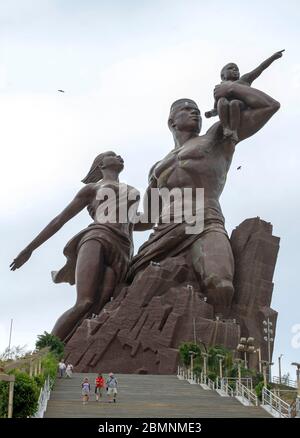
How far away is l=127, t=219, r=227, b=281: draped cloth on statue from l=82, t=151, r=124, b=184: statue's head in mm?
2929

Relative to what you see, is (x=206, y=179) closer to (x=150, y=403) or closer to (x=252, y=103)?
(x=252, y=103)

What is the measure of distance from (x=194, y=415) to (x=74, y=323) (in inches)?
412

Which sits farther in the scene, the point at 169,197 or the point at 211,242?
the point at 169,197

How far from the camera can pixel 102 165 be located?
79.7 ft

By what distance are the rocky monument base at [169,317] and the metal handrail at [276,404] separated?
5.95m

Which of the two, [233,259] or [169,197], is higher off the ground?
[169,197]

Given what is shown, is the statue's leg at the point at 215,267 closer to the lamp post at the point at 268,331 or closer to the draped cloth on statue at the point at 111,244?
the lamp post at the point at 268,331

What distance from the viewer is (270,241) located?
858 inches

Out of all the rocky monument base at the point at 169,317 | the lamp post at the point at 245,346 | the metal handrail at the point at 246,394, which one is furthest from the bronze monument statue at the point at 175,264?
the metal handrail at the point at 246,394

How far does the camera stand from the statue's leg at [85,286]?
21.8 meters

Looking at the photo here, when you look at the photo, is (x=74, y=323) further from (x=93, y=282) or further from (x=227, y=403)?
(x=227, y=403)
